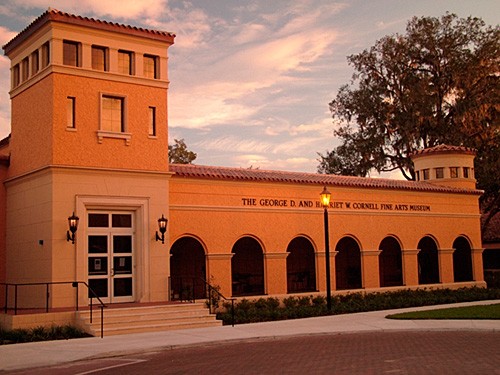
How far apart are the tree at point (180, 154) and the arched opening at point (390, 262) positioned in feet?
73.6

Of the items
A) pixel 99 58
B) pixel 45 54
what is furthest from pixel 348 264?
pixel 45 54

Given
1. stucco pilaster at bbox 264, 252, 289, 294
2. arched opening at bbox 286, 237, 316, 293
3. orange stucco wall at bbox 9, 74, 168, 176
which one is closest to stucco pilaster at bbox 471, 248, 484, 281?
arched opening at bbox 286, 237, 316, 293

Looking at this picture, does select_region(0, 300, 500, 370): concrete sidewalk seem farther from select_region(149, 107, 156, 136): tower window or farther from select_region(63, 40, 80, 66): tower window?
select_region(63, 40, 80, 66): tower window

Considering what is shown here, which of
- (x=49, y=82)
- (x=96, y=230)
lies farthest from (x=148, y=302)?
(x=49, y=82)

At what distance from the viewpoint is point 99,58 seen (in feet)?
67.8

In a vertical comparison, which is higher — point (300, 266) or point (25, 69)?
point (25, 69)

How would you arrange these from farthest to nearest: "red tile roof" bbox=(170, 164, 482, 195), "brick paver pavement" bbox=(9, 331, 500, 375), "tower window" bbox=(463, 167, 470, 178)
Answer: "tower window" bbox=(463, 167, 470, 178) → "red tile roof" bbox=(170, 164, 482, 195) → "brick paver pavement" bbox=(9, 331, 500, 375)

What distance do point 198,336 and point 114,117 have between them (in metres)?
7.65

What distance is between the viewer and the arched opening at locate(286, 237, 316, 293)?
2744 cm

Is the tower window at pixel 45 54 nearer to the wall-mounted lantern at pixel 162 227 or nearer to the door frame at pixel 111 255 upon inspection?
the door frame at pixel 111 255

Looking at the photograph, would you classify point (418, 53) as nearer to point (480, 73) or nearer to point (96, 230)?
point (480, 73)

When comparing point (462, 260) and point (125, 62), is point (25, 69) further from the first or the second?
point (462, 260)

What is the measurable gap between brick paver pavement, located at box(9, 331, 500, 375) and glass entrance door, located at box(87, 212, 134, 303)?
5.69 metres

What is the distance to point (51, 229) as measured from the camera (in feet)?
62.8
